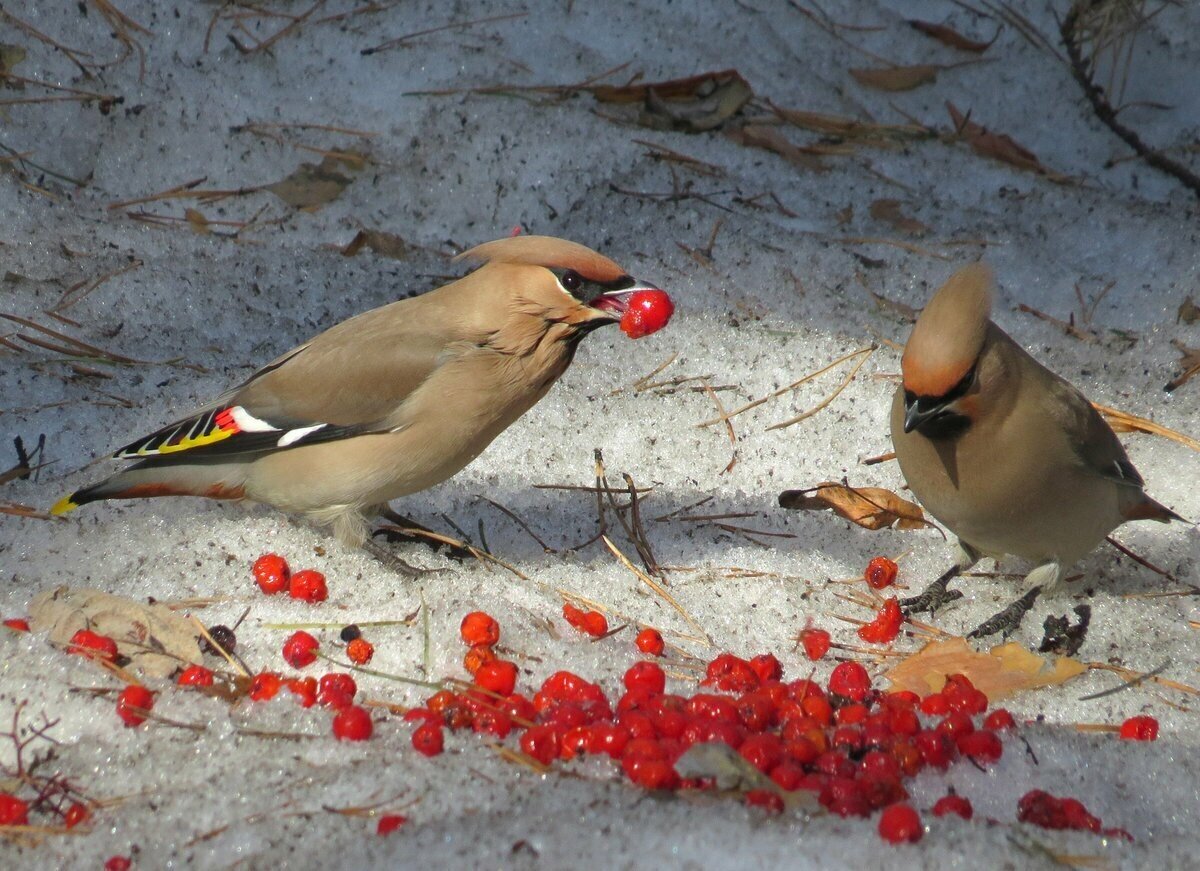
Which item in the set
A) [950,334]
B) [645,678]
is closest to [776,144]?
[950,334]

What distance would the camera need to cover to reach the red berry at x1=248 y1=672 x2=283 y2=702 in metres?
2.58

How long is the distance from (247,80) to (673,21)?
1.57 meters

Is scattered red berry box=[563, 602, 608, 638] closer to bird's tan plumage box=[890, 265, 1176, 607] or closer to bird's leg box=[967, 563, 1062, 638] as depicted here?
bird's tan plumage box=[890, 265, 1176, 607]

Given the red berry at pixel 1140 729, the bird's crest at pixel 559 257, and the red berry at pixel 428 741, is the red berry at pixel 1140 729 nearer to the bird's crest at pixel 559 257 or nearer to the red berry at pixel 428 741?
the red berry at pixel 428 741

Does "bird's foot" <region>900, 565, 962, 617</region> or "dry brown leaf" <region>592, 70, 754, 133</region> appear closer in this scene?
"bird's foot" <region>900, 565, 962, 617</region>

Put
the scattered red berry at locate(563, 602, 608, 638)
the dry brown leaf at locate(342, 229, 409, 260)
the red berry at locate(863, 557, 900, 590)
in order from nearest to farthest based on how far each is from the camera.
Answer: the scattered red berry at locate(563, 602, 608, 638), the red berry at locate(863, 557, 900, 590), the dry brown leaf at locate(342, 229, 409, 260)

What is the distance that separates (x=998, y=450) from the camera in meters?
3.07

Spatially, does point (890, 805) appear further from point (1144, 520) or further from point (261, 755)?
point (1144, 520)

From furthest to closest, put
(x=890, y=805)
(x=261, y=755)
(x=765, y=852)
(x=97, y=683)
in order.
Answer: (x=97, y=683) → (x=261, y=755) → (x=890, y=805) → (x=765, y=852)

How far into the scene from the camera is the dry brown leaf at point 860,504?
11.7 ft

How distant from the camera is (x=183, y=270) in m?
4.13

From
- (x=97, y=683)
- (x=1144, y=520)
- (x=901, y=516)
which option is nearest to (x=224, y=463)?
(x=97, y=683)

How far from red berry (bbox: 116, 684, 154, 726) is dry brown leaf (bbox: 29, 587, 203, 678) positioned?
16 centimetres

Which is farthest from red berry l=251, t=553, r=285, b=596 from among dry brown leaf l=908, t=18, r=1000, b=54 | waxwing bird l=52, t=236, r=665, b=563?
dry brown leaf l=908, t=18, r=1000, b=54
